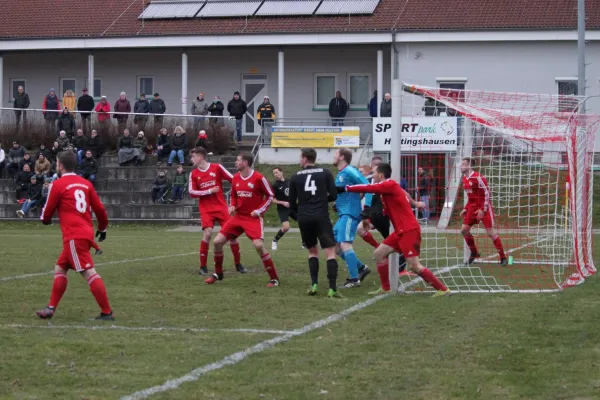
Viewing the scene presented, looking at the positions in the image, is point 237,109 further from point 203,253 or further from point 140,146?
point 203,253

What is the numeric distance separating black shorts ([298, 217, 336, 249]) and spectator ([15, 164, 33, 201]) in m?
21.1

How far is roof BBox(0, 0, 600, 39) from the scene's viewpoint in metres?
36.2

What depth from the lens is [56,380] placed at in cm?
696

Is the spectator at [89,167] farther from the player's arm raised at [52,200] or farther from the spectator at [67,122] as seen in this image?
the player's arm raised at [52,200]

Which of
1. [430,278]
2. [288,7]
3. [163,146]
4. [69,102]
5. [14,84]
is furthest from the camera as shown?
[14,84]

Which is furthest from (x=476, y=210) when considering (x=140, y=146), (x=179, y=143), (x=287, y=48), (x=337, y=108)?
(x=287, y=48)

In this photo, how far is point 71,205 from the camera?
977 cm

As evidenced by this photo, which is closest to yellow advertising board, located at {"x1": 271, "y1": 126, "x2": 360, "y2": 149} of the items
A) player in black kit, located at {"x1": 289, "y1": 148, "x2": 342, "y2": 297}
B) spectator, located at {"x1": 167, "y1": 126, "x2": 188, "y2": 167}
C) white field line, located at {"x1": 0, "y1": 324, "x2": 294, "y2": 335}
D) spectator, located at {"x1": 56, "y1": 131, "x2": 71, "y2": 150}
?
spectator, located at {"x1": 167, "y1": 126, "x2": 188, "y2": 167}

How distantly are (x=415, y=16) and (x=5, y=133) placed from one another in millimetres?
16354

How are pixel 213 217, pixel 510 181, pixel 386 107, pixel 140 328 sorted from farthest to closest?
pixel 386 107
pixel 510 181
pixel 213 217
pixel 140 328

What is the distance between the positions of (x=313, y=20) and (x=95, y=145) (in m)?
10.8

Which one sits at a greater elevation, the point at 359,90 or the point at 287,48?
the point at 287,48

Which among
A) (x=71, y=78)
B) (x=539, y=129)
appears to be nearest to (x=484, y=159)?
(x=539, y=129)

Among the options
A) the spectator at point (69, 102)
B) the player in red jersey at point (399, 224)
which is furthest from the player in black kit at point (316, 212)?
A: the spectator at point (69, 102)
